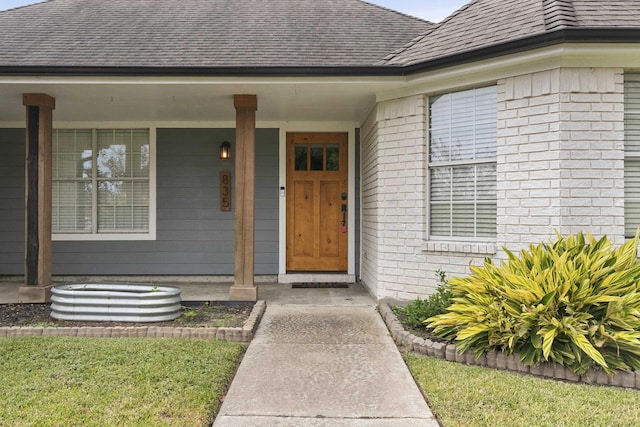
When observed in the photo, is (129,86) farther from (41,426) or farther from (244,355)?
(41,426)

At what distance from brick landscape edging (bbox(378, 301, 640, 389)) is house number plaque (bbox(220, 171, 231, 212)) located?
13.5 feet

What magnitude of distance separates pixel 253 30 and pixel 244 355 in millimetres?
4695

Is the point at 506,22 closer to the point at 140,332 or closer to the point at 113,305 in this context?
the point at 140,332

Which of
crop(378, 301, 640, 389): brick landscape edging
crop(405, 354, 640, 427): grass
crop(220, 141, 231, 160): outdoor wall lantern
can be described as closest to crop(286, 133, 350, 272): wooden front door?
crop(220, 141, 231, 160): outdoor wall lantern

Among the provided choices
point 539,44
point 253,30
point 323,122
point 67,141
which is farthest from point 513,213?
point 67,141

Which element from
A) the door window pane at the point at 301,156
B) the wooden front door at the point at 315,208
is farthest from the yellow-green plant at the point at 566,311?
the door window pane at the point at 301,156

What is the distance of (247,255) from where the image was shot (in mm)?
5773

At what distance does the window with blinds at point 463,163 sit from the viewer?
509 cm

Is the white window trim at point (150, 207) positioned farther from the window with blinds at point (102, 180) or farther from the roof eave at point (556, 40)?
the roof eave at point (556, 40)

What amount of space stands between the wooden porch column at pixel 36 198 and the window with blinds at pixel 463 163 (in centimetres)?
489

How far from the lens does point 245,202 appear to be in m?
5.75

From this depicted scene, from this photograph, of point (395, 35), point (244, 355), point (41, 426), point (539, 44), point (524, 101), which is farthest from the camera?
point (395, 35)

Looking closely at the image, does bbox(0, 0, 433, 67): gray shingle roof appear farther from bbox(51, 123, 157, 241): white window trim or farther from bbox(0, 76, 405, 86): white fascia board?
bbox(51, 123, 157, 241): white window trim

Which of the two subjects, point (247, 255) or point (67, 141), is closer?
point (247, 255)
